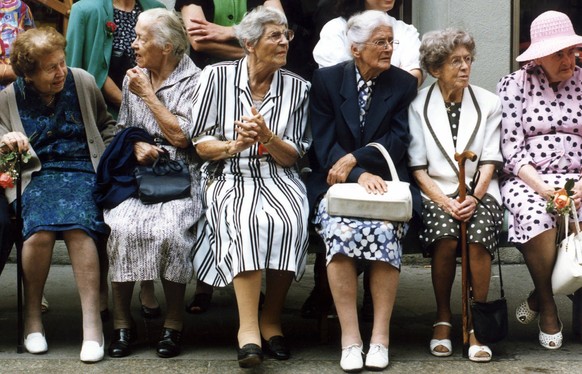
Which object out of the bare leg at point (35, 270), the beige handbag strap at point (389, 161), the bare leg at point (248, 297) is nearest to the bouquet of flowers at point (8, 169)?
the bare leg at point (35, 270)

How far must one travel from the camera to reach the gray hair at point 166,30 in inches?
213

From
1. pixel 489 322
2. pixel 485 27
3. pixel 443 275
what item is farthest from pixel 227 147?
pixel 485 27

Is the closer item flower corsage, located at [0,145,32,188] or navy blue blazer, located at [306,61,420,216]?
flower corsage, located at [0,145,32,188]

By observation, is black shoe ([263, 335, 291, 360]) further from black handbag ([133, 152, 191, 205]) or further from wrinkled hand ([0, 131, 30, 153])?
wrinkled hand ([0, 131, 30, 153])

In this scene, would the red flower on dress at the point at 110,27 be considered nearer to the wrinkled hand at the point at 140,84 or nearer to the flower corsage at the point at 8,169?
the wrinkled hand at the point at 140,84

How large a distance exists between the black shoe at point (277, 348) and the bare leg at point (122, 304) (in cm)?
71

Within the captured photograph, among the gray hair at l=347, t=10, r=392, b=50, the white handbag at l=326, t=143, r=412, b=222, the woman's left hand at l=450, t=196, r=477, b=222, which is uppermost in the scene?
the gray hair at l=347, t=10, r=392, b=50

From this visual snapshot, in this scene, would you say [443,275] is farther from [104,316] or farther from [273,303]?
[104,316]

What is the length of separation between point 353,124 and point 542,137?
40.5 inches

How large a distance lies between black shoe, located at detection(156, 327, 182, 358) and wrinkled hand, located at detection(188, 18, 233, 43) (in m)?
1.74

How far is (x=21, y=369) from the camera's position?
16.3 ft

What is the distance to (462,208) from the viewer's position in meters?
5.16

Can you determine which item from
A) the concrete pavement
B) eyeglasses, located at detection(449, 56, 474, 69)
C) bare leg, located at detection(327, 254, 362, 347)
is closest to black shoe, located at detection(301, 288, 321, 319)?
the concrete pavement

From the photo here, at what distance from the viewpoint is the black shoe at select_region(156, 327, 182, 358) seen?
5.13 meters
